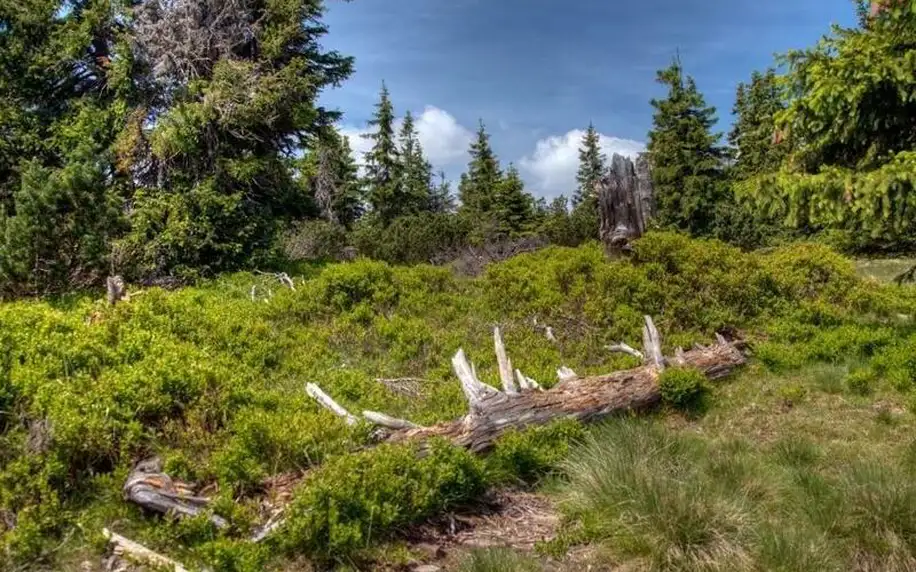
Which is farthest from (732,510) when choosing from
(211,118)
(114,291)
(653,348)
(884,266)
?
(884,266)

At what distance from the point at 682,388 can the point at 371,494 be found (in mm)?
4418

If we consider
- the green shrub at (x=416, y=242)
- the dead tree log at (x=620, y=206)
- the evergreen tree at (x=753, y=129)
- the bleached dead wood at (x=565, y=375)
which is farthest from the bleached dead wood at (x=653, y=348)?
the evergreen tree at (x=753, y=129)

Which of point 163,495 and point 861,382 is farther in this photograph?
point 861,382

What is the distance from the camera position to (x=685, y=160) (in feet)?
89.5

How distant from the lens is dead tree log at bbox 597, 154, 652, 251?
472 inches

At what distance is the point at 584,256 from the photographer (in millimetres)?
11812

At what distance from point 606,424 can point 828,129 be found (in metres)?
4.13

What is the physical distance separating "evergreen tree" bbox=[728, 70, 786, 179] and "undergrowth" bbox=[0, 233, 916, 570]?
2203 centimetres

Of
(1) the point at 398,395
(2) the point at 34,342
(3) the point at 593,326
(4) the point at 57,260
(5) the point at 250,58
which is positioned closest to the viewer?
(2) the point at 34,342

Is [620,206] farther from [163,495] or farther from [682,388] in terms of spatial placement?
[163,495]

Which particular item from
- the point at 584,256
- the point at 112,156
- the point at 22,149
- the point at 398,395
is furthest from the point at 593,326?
the point at 22,149

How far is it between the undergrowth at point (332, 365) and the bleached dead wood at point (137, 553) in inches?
3.8

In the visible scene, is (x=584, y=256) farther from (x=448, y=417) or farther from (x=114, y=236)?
(x=114, y=236)

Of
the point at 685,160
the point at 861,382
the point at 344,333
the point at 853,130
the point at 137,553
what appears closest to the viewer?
the point at 137,553
